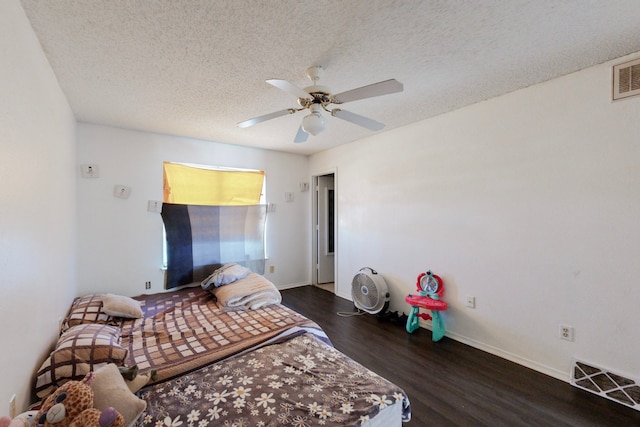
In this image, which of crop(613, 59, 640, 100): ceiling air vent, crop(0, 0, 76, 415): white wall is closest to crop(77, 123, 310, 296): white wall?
crop(0, 0, 76, 415): white wall

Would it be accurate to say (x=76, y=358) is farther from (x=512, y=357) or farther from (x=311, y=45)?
(x=512, y=357)

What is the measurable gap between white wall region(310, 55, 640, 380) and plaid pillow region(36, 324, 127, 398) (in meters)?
2.90

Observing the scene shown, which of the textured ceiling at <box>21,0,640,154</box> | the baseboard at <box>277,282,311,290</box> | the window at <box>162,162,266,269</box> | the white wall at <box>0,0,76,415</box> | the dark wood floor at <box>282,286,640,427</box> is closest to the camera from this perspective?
the white wall at <box>0,0,76,415</box>

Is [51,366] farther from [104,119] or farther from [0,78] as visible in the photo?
[104,119]

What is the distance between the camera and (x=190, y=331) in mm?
2227

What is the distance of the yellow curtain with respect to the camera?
3.63 m

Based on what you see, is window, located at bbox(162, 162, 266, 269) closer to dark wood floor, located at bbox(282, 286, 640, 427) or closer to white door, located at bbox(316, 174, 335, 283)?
white door, located at bbox(316, 174, 335, 283)

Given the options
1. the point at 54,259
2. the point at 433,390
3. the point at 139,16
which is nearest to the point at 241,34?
the point at 139,16

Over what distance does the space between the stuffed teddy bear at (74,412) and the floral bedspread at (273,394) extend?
0.22 m

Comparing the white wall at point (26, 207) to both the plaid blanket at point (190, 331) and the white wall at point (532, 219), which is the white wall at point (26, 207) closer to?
the plaid blanket at point (190, 331)

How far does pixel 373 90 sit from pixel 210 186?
2981 mm

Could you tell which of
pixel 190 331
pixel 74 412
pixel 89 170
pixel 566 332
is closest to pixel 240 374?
pixel 74 412

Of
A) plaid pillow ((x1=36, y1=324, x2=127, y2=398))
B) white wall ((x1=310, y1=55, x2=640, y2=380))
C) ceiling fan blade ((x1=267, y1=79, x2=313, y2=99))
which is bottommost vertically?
plaid pillow ((x1=36, y1=324, x2=127, y2=398))

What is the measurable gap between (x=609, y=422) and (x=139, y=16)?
3711mm
